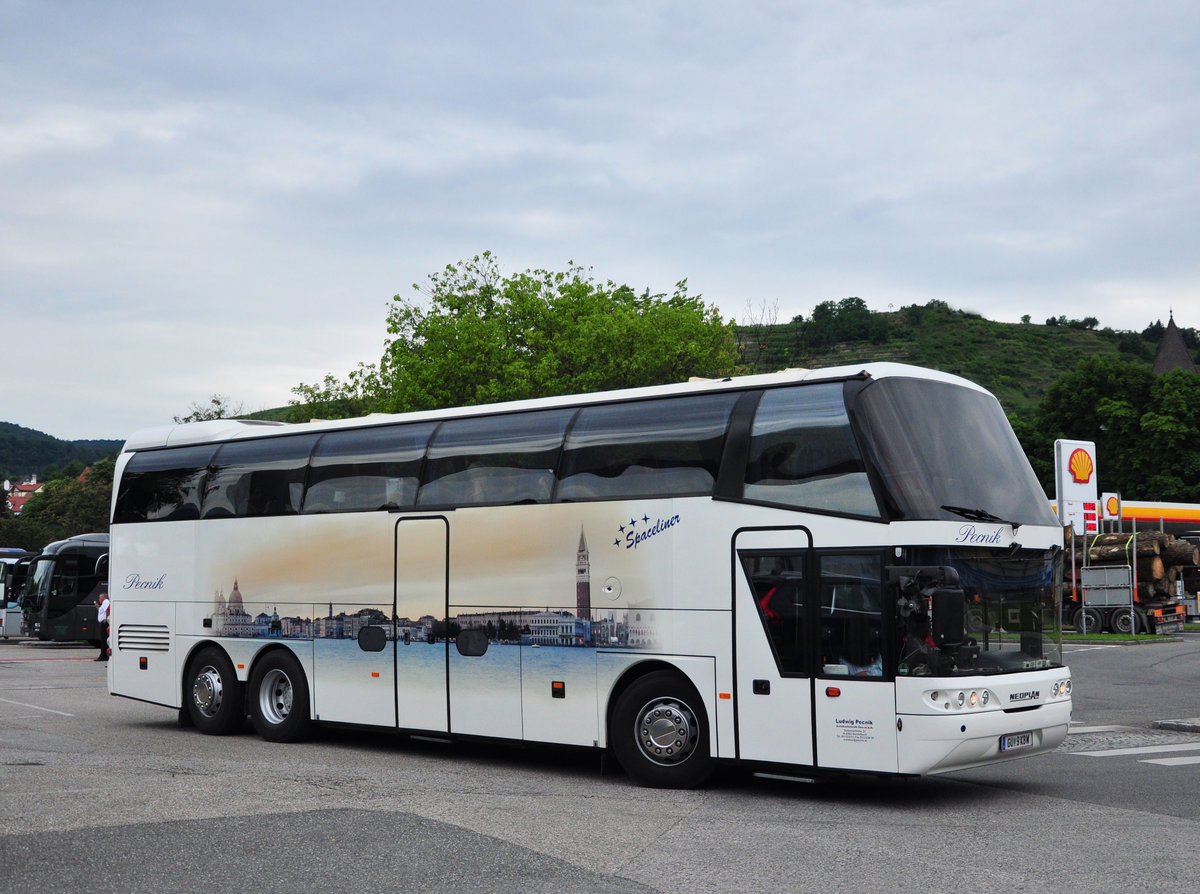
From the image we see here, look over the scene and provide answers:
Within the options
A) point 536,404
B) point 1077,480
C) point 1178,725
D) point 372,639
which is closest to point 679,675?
point 536,404

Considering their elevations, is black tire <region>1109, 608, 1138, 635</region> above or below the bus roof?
below

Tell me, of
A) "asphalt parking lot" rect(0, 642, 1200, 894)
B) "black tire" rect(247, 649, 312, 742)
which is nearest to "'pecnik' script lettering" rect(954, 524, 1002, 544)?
"asphalt parking lot" rect(0, 642, 1200, 894)

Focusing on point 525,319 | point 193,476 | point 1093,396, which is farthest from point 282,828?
point 1093,396

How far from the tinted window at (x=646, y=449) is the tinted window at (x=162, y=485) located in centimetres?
587

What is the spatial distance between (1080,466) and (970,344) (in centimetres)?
11743

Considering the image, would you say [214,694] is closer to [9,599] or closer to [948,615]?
[948,615]

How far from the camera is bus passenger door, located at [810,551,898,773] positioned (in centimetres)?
991

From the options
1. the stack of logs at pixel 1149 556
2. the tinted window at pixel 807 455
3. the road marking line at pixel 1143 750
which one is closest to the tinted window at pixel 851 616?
the tinted window at pixel 807 455

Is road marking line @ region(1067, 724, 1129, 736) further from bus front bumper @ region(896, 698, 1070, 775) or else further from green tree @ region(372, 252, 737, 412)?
green tree @ region(372, 252, 737, 412)

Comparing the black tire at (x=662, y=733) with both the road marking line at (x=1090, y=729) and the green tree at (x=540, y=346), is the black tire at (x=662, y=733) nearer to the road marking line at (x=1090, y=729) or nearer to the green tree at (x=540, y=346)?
the road marking line at (x=1090, y=729)

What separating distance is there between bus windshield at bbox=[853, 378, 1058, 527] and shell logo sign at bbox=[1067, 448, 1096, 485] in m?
22.7

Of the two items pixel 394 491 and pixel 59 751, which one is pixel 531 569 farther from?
pixel 59 751

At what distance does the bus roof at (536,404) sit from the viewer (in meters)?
10.7

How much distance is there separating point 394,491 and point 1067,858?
7772 millimetres
